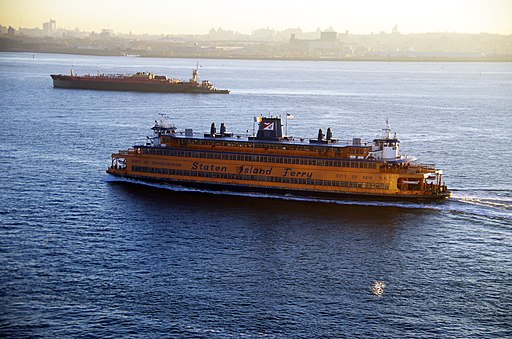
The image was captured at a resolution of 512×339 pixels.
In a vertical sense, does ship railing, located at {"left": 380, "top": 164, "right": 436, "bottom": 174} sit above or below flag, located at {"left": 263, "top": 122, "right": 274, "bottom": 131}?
below

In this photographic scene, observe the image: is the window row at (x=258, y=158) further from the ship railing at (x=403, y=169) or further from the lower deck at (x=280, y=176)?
the ship railing at (x=403, y=169)

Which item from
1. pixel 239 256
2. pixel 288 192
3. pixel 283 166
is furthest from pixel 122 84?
pixel 239 256

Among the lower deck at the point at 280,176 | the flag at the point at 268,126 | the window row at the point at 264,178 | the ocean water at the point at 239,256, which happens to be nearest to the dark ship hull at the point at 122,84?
the ocean water at the point at 239,256

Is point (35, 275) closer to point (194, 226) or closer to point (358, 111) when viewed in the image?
point (194, 226)

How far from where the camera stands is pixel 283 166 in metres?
61.9

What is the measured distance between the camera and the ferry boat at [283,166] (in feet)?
197

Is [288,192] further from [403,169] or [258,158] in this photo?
[403,169]

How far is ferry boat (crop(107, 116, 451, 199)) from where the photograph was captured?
60.0 meters

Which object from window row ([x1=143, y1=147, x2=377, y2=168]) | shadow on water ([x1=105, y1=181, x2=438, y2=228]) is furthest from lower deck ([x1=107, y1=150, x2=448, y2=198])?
shadow on water ([x1=105, y1=181, x2=438, y2=228])

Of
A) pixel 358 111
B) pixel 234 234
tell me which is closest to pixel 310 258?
pixel 234 234

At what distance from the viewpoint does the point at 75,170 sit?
68.6 metres

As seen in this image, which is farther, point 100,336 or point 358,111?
point 358,111

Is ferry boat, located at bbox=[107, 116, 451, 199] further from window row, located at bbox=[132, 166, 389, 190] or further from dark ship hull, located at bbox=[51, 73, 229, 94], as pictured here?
dark ship hull, located at bbox=[51, 73, 229, 94]

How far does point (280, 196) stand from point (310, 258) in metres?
16.2
